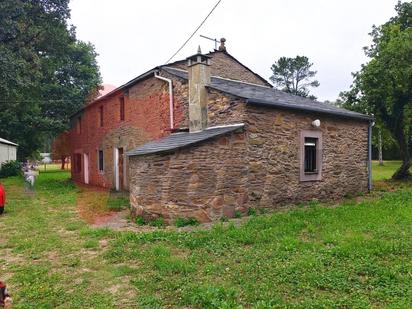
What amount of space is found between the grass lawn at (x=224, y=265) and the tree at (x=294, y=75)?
42.8 meters

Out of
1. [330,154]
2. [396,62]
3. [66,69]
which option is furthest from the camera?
[66,69]

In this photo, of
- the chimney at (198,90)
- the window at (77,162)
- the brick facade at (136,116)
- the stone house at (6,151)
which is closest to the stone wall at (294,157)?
the brick facade at (136,116)

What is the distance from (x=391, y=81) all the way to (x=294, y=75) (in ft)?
108

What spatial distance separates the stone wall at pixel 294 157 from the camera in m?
9.44

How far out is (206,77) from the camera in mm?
10477

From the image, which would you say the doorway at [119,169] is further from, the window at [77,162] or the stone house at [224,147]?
the window at [77,162]

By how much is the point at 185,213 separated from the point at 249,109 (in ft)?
11.4

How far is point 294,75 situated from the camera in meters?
48.3

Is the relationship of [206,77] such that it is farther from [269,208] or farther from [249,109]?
[269,208]

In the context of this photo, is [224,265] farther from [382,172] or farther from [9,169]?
[9,169]

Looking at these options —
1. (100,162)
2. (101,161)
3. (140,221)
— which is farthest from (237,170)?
(100,162)

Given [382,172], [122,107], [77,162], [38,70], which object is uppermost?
[38,70]

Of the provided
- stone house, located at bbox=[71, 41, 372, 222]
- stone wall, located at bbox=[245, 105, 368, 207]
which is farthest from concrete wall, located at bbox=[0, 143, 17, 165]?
stone wall, located at bbox=[245, 105, 368, 207]

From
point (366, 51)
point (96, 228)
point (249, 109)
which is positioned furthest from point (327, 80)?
point (96, 228)
